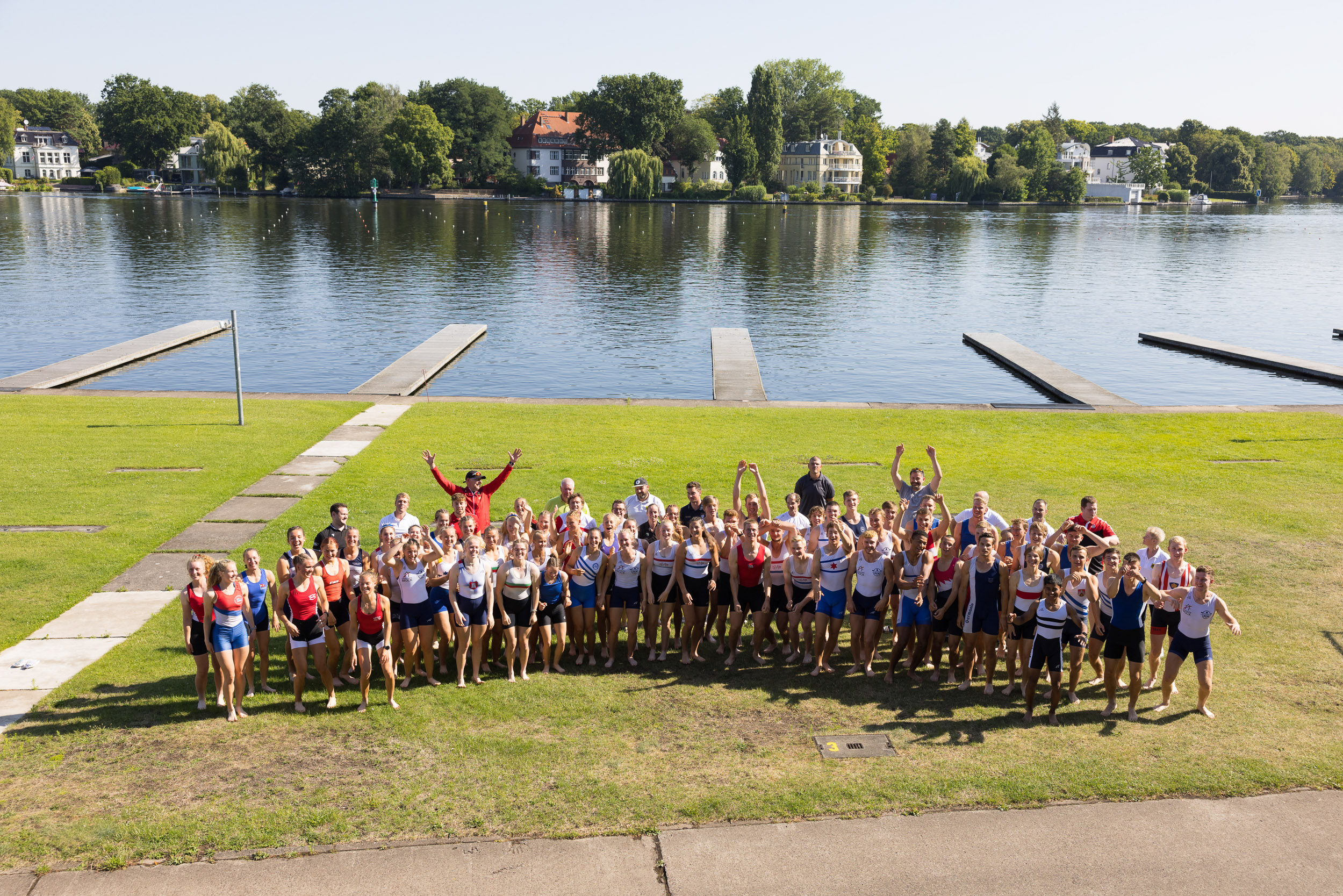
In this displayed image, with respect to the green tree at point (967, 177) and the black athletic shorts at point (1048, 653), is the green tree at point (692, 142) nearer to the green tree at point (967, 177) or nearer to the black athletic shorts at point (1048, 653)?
the green tree at point (967, 177)

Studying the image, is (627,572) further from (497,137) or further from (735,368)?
(497,137)

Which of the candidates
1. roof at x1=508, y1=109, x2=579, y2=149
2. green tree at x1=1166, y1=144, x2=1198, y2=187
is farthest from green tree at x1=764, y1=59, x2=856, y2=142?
green tree at x1=1166, y1=144, x2=1198, y2=187

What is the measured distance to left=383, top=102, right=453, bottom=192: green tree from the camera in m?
126

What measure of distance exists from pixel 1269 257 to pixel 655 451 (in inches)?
3273

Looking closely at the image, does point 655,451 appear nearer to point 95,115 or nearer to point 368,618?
point 368,618

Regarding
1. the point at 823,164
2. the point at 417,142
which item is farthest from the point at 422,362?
the point at 823,164

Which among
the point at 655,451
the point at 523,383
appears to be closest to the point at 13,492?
the point at 655,451

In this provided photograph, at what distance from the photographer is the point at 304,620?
986 cm

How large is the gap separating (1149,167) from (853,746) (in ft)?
645

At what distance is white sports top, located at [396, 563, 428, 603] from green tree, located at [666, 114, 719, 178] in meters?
139

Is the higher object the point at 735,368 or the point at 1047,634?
the point at 735,368

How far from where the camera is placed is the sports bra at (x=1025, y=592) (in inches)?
392

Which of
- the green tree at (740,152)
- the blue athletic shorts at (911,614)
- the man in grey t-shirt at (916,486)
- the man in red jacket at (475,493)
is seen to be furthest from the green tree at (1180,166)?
the man in red jacket at (475,493)

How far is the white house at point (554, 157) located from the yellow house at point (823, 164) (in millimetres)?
30042
